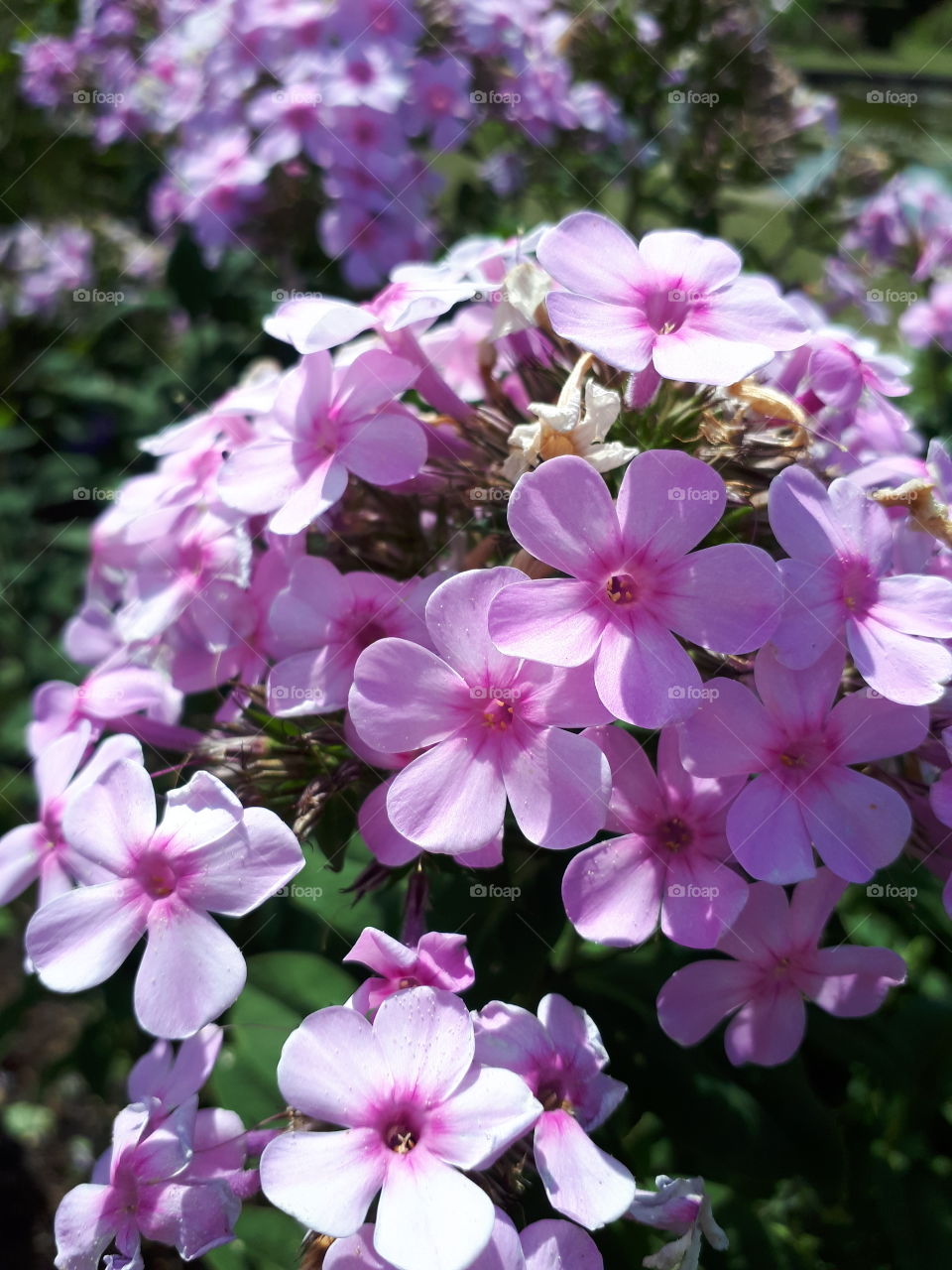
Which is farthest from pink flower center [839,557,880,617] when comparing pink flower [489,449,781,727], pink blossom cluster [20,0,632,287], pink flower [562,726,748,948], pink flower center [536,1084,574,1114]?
pink blossom cluster [20,0,632,287]

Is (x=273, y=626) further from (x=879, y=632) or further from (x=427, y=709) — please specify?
(x=879, y=632)

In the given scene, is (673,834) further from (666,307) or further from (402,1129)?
→ (666,307)

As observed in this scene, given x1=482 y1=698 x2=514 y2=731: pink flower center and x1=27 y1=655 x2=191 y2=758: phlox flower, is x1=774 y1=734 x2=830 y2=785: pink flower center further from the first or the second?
x1=27 y1=655 x2=191 y2=758: phlox flower

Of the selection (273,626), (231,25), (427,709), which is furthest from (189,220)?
(427,709)

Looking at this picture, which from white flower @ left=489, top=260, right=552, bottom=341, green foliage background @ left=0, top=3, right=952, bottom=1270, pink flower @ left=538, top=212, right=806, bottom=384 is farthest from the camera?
green foliage background @ left=0, top=3, right=952, bottom=1270

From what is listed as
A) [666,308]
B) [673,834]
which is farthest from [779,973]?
[666,308]

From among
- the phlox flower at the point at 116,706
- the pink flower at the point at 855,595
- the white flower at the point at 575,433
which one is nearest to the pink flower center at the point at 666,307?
the white flower at the point at 575,433
